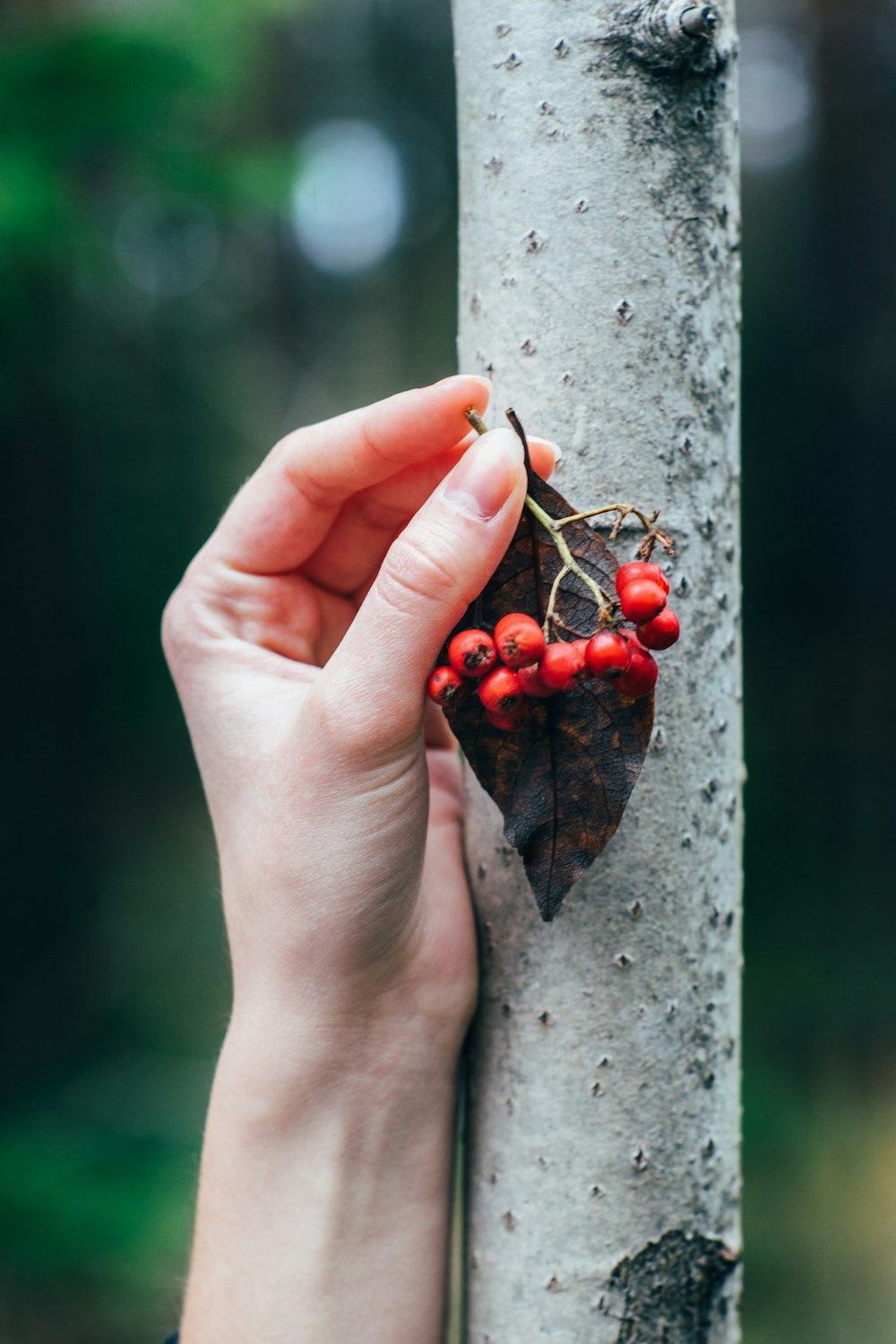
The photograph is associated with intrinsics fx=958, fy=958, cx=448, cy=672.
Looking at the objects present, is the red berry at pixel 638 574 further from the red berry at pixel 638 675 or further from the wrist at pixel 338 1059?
the wrist at pixel 338 1059

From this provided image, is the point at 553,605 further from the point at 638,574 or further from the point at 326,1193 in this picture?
the point at 326,1193

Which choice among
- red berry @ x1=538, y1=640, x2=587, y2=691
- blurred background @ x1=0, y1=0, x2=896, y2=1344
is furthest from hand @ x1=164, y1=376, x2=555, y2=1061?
blurred background @ x1=0, y1=0, x2=896, y2=1344

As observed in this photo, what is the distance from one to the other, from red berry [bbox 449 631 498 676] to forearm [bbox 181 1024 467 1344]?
43 cm

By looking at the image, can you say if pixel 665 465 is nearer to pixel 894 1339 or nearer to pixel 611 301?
pixel 611 301

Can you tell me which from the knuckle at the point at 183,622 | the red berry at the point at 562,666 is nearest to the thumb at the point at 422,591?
the red berry at the point at 562,666

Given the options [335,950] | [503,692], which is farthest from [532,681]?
[335,950]

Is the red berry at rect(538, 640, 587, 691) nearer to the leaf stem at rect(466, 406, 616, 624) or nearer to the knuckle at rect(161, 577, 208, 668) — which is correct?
the leaf stem at rect(466, 406, 616, 624)

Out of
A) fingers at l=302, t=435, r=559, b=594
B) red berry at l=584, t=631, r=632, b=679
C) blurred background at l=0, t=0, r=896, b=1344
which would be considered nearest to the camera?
red berry at l=584, t=631, r=632, b=679

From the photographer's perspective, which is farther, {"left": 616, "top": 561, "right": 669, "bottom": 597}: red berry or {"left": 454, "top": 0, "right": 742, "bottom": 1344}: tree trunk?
{"left": 454, "top": 0, "right": 742, "bottom": 1344}: tree trunk

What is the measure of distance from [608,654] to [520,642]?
0.07m

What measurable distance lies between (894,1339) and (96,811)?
3755 millimetres

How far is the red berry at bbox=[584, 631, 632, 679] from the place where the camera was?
693 mm

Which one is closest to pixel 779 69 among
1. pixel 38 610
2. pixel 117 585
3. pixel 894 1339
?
pixel 117 585

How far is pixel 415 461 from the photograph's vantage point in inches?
39.2
